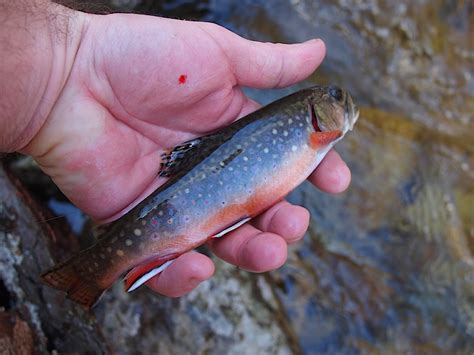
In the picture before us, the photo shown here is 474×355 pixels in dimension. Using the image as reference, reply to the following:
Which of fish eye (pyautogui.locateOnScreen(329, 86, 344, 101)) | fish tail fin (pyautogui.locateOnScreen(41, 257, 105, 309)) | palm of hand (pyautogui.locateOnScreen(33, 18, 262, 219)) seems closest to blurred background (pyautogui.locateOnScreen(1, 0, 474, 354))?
fish tail fin (pyautogui.locateOnScreen(41, 257, 105, 309))

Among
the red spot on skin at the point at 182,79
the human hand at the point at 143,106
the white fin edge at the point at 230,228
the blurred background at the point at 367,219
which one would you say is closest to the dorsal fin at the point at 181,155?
the human hand at the point at 143,106

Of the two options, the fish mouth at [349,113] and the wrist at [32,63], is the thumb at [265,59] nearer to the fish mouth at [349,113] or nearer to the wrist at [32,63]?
the fish mouth at [349,113]

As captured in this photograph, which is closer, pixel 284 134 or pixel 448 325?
pixel 284 134

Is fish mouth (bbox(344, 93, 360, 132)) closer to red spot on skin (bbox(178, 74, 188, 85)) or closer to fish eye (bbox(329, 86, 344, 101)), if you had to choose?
fish eye (bbox(329, 86, 344, 101))

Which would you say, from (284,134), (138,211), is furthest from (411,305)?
(138,211)

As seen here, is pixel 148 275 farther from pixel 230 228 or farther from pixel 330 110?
pixel 330 110

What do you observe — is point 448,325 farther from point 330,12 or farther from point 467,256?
point 330,12
